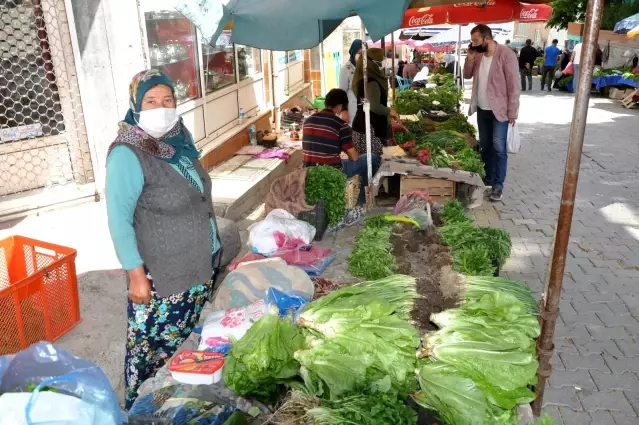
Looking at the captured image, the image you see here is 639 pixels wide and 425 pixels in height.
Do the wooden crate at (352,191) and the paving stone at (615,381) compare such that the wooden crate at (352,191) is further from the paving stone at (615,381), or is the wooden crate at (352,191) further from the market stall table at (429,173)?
the paving stone at (615,381)

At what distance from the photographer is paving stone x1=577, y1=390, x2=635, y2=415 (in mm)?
3368

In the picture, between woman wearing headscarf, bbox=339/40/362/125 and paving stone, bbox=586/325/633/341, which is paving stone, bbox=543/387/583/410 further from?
woman wearing headscarf, bbox=339/40/362/125

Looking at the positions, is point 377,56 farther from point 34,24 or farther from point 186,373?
point 186,373

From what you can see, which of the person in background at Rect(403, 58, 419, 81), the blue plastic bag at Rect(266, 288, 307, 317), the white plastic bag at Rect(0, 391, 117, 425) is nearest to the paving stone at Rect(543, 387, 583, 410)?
the blue plastic bag at Rect(266, 288, 307, 317)

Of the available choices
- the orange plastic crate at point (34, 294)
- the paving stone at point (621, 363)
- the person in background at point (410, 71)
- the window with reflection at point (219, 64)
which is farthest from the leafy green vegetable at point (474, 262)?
the person in background at point (410, 71)

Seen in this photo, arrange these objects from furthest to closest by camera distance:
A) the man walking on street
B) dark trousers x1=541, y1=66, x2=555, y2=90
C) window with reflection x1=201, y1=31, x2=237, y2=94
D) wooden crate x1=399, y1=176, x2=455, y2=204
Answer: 1. the man walking on street
2. dark trousers x1=541, y1=66, x2=555, y2=90
3. window with reflection x1=201, y1=31, x2=237, y2=94
4. wooden crate x1=399, y1=176, x2=455, y2=204

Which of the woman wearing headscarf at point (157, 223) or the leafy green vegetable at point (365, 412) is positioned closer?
the leafy green vegetable at point (365, 412)

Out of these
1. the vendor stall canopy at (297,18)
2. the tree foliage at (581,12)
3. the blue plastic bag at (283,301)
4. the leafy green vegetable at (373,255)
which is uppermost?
the tree foliage at (581,12)

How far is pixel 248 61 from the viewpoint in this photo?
1035 cm

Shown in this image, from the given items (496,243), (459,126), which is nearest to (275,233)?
(496,243)

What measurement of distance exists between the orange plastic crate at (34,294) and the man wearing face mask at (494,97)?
547 cm

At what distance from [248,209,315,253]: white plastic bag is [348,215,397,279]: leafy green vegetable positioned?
0.67 meters

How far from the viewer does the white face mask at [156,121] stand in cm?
272

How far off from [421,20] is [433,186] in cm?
544
